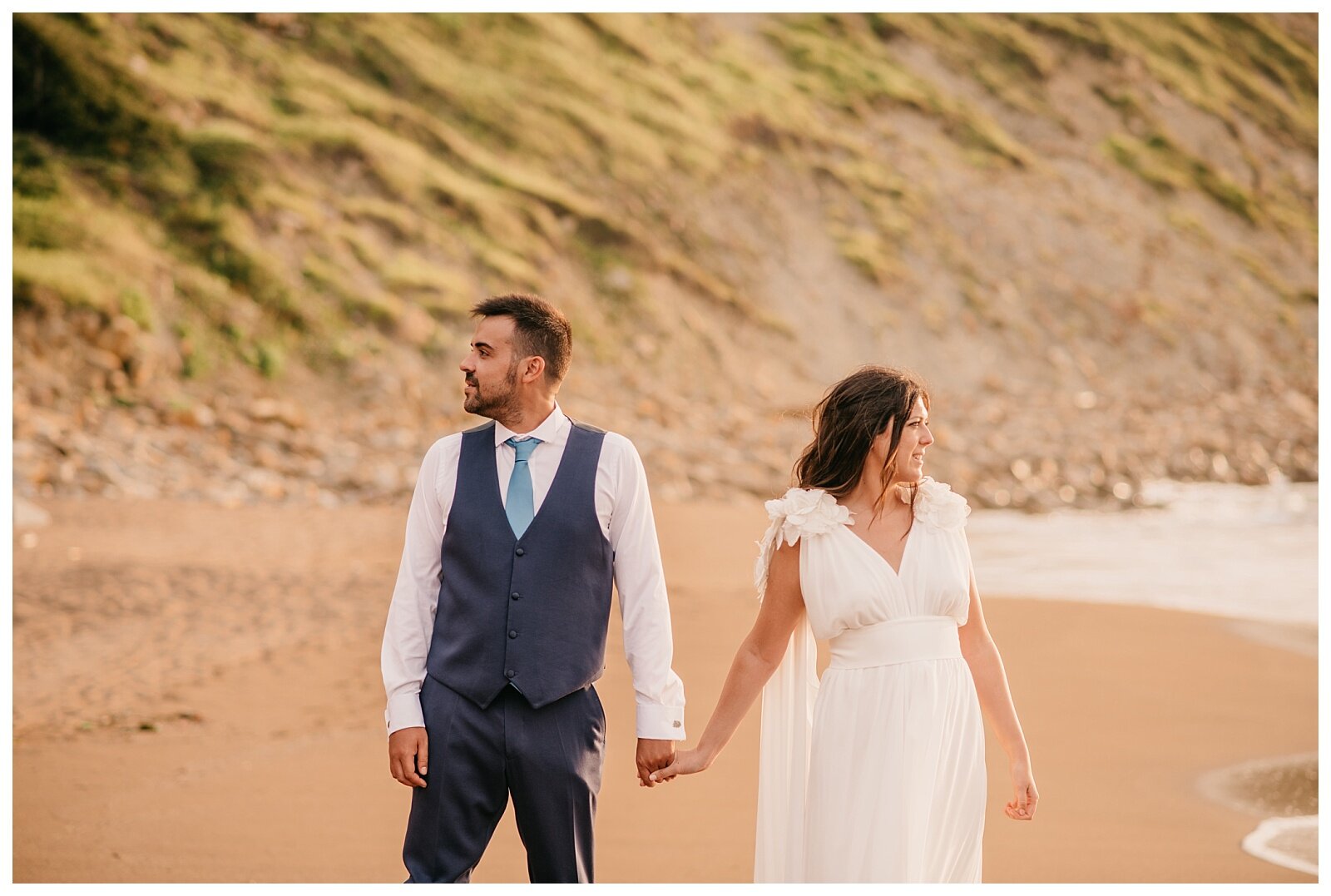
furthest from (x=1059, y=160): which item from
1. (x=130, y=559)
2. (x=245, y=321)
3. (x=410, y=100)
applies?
(x=130, y=559)

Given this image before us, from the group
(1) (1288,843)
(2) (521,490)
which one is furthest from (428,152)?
(2) (521,490)

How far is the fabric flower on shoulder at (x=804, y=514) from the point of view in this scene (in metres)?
3.16

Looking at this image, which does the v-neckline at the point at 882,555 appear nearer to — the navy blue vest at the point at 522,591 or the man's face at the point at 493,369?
the navy blue vest at the point at 522,591

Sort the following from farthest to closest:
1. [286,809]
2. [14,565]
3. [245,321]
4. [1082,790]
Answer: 1. [245,321]
2. [14,565]
3. [1082,790]
4. [286,809]

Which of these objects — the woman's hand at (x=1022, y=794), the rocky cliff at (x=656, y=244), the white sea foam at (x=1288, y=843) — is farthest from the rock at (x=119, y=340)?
the woman's hand at (x=1022, y=794)

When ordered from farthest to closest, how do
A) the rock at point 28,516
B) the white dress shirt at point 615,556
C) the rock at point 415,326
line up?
the rock at point 415,326 → the rock at point 28,516 → the white dress shirt at point 615,556

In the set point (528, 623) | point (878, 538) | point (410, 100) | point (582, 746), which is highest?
point (410, 100)

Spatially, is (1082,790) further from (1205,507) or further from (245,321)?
(245,321)

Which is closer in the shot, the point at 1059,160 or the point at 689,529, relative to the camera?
the point at 689,529

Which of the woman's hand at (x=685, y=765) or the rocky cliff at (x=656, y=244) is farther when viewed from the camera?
the rocky cliff at (x=656, y=244)

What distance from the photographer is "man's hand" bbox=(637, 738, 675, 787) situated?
A: 10.3 ft

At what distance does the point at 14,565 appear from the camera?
982cm

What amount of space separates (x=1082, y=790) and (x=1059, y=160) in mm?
29679

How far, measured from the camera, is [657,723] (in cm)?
315
